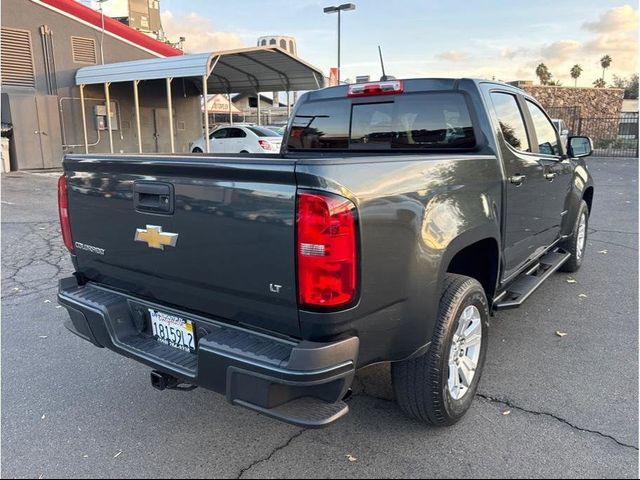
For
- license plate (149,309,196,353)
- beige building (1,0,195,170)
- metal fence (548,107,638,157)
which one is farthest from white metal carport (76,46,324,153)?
metal fence (548,107,638,157)

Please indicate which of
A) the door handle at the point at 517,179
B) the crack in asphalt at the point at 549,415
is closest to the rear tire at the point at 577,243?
the door handle at the point at 517,179

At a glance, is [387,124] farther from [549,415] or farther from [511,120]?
[549,415]

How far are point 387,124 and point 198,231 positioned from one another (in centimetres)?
198

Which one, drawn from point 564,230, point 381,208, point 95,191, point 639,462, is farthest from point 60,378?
point 564,230

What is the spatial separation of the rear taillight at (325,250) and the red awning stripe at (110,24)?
18181mm

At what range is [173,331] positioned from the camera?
2654 mm

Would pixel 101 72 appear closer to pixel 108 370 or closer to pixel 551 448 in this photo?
pixel 108 370

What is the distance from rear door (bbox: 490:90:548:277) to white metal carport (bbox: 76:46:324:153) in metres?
11.1

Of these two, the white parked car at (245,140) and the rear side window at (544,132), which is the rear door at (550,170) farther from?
the white parked car at (245,140)


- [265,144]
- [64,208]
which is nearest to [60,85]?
[265,144]

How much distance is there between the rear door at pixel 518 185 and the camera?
11.6ft

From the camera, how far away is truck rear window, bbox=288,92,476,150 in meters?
3.56

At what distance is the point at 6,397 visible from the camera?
10.7 ft

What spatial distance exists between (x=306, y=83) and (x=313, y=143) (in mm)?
16315
